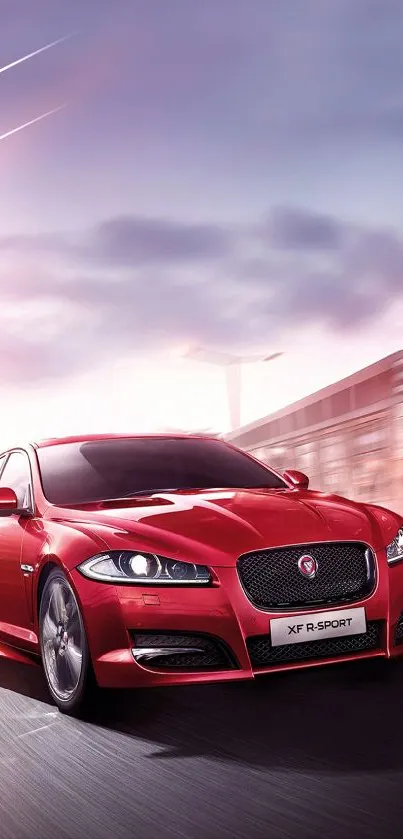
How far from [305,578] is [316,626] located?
238 millimetres

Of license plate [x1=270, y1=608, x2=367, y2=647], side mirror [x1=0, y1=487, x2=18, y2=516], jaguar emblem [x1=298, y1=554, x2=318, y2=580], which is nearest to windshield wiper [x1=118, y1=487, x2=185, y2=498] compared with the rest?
side mirror [x1=0, y1=487, x2=18, y2=516]

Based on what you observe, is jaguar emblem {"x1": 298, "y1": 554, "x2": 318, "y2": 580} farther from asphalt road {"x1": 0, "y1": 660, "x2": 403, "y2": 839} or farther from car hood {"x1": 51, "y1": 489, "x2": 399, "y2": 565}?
asphalt road {"x1": 0, "y1": 660, "x2": 403, "y2": 839}

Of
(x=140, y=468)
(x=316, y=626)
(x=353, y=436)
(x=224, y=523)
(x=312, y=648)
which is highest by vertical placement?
(x=353, y=436)

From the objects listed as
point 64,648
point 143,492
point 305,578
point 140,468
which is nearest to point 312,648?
point 305,578

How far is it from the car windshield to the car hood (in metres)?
0.50

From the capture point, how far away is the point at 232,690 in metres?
6.11

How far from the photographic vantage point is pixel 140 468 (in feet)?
24.6

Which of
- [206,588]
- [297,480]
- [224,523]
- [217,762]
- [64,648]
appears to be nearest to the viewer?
[217,762]

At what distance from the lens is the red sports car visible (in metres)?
5.49

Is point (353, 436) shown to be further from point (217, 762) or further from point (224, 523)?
point (217, 762)

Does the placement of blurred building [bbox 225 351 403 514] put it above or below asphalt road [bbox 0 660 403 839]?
above

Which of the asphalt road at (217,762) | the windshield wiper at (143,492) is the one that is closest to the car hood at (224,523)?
the windshield wiper at (143,492)

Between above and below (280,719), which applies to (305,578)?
above

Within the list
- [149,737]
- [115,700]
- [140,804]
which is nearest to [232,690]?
[115,700]
